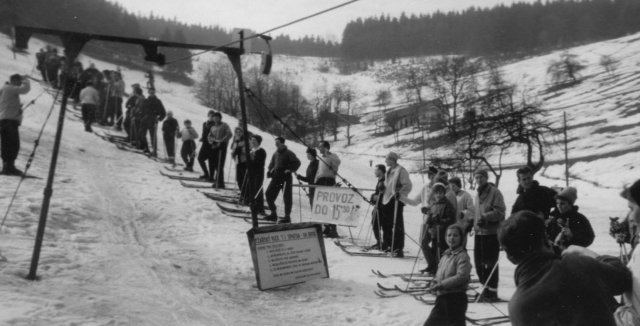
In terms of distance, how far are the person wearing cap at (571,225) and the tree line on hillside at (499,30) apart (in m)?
48.5

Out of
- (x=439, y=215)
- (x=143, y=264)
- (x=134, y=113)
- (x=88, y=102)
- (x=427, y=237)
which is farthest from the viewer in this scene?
(x=134, y=113)

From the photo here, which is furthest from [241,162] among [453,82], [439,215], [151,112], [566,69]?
[566,69]

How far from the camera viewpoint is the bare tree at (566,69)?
53.0m

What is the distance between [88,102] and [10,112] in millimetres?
9129

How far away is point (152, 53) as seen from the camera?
328 inches

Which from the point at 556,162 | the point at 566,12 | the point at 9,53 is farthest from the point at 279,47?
the point at 556,162

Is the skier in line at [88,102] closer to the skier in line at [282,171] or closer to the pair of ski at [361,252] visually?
the skier in line at [282,171]

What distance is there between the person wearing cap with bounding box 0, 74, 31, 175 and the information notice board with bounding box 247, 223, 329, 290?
557 cm

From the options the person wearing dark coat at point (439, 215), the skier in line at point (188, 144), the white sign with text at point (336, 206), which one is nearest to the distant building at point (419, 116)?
the skier in line at point (188, 144)

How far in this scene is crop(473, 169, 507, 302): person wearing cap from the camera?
690cm

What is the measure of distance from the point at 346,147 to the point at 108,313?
1138 inches

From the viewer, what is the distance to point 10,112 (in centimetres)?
990

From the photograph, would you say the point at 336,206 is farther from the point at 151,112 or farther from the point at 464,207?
the point at 151,112

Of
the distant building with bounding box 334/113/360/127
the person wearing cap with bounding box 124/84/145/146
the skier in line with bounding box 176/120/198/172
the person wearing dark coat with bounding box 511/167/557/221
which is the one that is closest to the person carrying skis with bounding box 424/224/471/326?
the person wearing dark coat with bounding box 511/167/557/221
